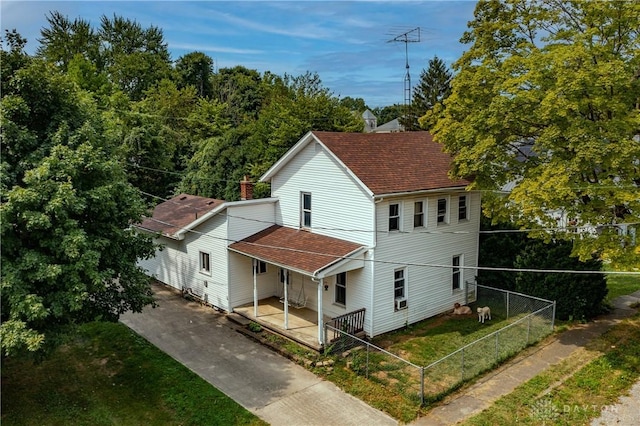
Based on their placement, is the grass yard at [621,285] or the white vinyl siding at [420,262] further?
Answer: the grass yard at [621,285]

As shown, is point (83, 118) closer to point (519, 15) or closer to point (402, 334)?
point (402, 334)

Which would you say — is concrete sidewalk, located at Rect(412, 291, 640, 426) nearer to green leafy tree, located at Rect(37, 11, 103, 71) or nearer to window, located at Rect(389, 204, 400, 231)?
window, located at Rect(389, 204, 400, 231)

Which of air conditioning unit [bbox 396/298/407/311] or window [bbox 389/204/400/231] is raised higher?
window [bbox 389/204/400/231]

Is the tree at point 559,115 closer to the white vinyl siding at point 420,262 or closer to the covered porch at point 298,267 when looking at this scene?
the white vinyl siding at point 420,262

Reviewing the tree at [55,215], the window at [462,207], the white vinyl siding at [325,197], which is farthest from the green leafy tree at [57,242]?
the window at [462,207]

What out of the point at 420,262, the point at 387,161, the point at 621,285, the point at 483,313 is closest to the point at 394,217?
the point at 420,262

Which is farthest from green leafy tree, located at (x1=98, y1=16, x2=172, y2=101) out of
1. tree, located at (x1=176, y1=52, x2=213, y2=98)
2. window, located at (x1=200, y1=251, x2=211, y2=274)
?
window, located at (x1=200, y1=251, x2=211, y2=274)

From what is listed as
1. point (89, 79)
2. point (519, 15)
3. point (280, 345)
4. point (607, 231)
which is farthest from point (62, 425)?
point (89, 79)
